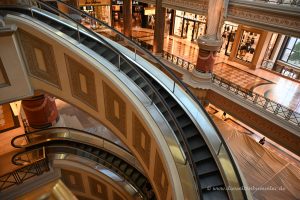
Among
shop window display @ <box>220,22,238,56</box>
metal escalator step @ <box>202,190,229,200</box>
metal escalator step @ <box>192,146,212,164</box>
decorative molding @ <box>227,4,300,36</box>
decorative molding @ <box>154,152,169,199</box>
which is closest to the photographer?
metal escalator step @ <box>202,190,229,200</box>

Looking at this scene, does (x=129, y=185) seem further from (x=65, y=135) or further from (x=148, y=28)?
(x=148, y=28)

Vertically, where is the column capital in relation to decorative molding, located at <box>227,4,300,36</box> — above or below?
below

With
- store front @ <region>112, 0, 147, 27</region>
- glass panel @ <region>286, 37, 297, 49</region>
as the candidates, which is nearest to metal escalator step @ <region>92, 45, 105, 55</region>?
glass panel @ <region>286, 37, 297, 49</region>

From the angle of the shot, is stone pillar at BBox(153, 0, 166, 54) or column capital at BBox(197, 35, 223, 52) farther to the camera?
stone pillar at BBox(153, 0, 166, 54)

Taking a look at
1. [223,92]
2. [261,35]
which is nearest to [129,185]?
[223,92]

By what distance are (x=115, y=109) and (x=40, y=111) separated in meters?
3.92

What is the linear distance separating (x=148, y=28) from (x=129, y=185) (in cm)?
1574

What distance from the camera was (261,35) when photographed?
12211 mm

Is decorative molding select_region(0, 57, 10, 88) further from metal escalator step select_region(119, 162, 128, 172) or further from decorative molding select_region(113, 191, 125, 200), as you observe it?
decorative molding select_region(113, 191, 125, 200)

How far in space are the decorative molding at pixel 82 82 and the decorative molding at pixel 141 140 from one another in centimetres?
143

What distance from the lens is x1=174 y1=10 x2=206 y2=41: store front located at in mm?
15930

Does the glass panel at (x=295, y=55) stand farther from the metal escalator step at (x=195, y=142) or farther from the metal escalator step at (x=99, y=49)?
the metal escalator step at (x=99, y=49)

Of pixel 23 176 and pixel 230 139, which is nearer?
pixel 23 176

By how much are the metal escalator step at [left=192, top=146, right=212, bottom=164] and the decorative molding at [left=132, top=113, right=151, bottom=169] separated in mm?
930
